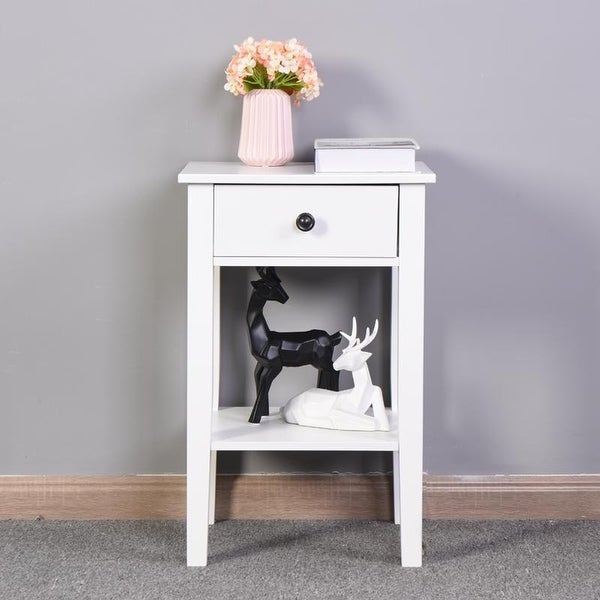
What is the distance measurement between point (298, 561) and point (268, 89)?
907 millimetres

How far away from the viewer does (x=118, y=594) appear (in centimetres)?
170

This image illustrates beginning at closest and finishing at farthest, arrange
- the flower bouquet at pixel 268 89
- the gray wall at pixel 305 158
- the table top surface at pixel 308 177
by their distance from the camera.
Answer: the table top surface at pixel 308 177 → the flower bouquet at pixel 268 89 → the gray wall at pixel 305 158

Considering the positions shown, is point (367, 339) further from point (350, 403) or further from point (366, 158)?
point (366, 158)

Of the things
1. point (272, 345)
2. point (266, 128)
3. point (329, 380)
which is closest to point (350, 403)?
point (329, 380)

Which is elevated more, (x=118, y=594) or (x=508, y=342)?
(x=508, y=342)

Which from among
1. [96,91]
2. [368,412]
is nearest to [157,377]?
[368,412]

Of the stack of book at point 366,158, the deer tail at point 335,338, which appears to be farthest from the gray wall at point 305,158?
the stack of book at point 366,158

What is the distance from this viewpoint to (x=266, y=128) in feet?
6.05

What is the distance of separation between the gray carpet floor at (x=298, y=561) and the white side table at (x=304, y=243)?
182mm

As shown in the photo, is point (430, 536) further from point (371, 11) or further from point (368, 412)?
point (371, 11)

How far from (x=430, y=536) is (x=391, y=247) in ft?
2.05

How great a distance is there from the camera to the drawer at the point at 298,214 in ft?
5.67

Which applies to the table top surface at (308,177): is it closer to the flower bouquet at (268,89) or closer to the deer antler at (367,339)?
the flower bouquet at (268,89)

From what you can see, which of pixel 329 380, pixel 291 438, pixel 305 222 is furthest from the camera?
pixel 329 380
